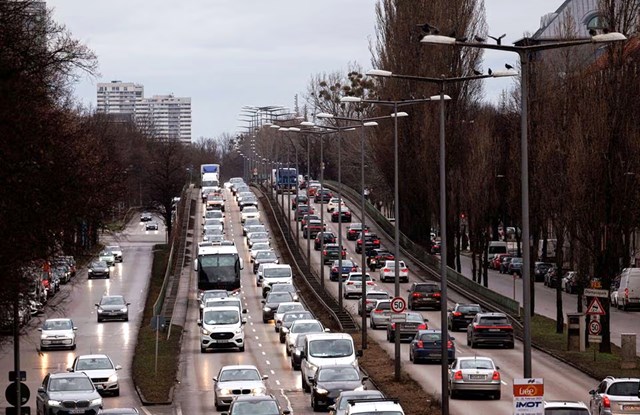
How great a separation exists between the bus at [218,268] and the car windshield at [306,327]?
2503cm

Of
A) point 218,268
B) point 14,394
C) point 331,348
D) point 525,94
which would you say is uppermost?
point 525,94

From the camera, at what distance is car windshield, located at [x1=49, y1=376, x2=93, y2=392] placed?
4156cm

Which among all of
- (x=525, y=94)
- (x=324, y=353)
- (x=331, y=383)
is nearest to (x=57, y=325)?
(x=324, y=353)

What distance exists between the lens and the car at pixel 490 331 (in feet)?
196

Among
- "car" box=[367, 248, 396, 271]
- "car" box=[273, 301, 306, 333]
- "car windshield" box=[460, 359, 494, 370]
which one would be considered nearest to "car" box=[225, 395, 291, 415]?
"car windshield" box=[460, 359, 494, 370]

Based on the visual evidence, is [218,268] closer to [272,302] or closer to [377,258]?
[272,302]

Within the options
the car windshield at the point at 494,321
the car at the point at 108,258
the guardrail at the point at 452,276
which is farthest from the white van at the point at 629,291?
the car at the point at 108,258

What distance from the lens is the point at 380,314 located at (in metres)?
68.9

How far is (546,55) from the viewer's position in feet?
268

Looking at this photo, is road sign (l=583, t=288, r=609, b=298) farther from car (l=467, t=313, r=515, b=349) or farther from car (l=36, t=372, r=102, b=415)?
car (l=36, t=372, r=102, b=415)

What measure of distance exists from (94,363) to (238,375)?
662 cm

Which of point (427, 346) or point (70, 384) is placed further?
point (427, 346)

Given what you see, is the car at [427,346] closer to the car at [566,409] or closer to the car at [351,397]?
the car at [351,397]

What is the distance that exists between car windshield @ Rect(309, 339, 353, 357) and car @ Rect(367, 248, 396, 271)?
5223cm
